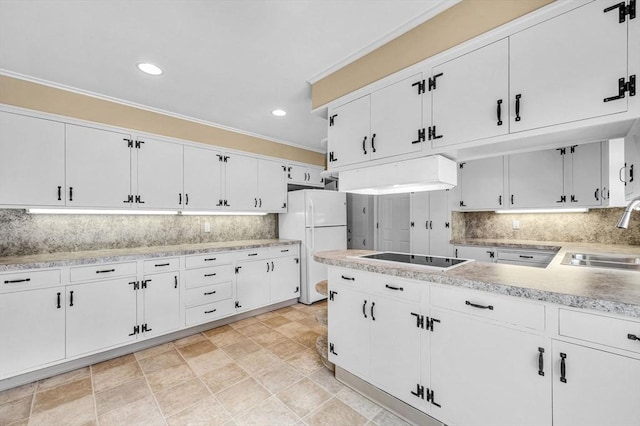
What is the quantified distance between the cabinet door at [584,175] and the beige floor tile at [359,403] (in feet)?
11.2

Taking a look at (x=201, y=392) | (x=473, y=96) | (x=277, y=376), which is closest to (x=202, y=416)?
(x=201, y=392)

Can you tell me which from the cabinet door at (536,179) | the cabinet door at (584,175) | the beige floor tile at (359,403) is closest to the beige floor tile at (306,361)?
the beige floor tile at (359,403)

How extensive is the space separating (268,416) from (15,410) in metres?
1.87

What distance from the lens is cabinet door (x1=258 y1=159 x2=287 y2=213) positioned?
424 centimetres

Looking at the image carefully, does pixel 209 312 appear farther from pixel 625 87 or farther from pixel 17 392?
pixel 625 87

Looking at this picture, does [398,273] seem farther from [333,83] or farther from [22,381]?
[22,381]

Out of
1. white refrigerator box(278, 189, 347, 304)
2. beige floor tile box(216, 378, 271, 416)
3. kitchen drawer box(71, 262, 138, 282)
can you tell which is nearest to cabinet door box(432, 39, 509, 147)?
beige floor tile box(216, 378, 271, 416)

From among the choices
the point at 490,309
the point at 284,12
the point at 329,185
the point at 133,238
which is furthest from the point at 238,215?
the point at 490,309

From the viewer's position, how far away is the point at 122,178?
3.01 m

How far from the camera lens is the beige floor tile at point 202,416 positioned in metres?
1.84

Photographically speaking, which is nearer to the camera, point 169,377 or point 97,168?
point 169,377

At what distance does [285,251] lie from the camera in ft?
13.8

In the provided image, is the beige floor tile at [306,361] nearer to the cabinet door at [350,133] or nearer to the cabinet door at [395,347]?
the cabinet door at [395,347]

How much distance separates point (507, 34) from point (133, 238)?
13.4 feet
